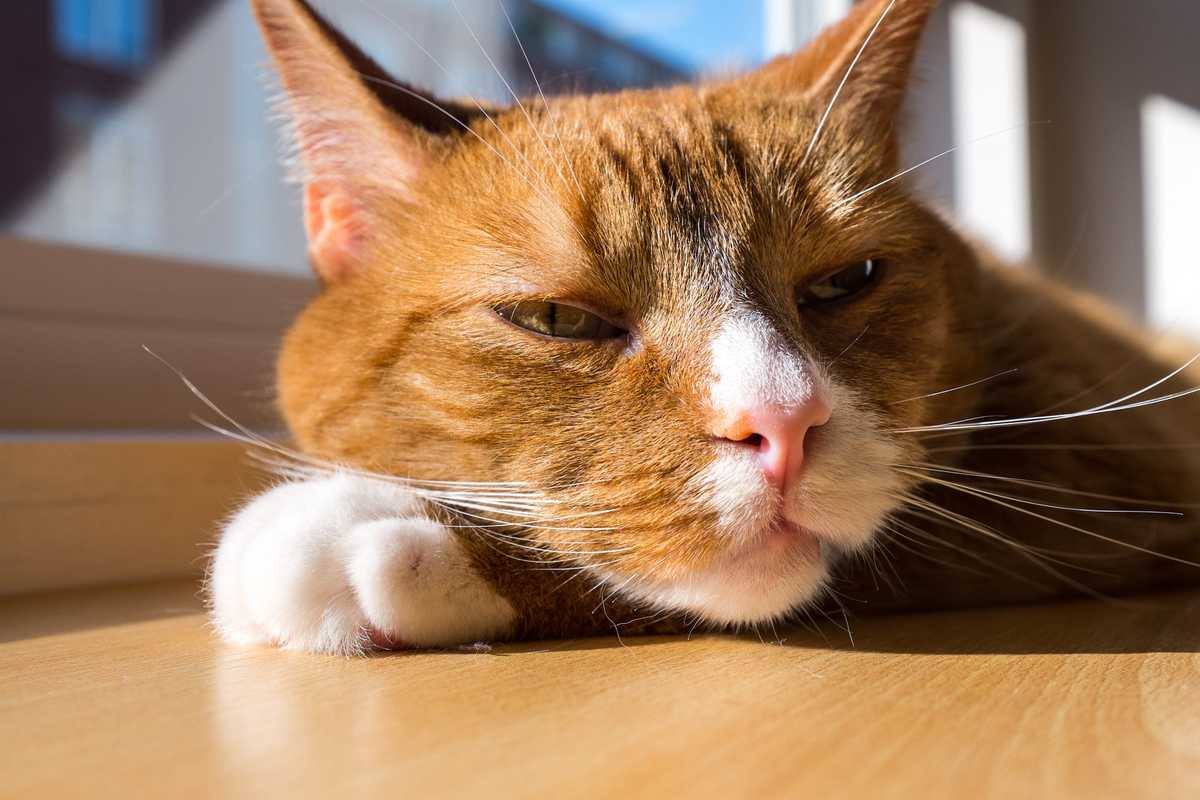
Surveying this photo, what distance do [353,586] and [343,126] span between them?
629 millimetres

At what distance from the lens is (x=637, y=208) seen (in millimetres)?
1154

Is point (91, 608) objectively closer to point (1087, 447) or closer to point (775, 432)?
point (775, 432)

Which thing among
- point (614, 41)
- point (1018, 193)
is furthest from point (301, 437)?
point (1018, 193)

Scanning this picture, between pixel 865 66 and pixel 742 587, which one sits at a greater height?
pixel 865 66

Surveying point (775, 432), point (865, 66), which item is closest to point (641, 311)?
point (775, 432)

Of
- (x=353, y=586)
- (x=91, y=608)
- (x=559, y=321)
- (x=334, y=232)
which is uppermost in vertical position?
(x=334, y=232)

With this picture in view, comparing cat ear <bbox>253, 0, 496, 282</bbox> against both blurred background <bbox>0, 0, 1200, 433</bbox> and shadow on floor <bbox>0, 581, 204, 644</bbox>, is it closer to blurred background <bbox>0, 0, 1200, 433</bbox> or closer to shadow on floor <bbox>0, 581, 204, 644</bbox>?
blurred background <bbox>0, 0, 1200, 433</bbox>

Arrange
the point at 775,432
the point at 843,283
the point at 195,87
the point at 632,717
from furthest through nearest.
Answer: the point at 195,87 < the point at 843,283 < the point at 775,432 < the point at 632,717

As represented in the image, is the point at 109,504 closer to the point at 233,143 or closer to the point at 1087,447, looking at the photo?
the point at 233,143

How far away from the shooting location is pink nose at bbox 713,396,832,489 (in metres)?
0.97

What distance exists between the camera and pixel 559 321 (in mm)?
1142

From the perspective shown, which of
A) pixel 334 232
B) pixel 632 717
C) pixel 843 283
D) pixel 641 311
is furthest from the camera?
pixel 334 232

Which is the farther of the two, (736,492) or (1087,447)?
(1087,447)

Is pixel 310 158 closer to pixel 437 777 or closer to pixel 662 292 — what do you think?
pixel 662 292
